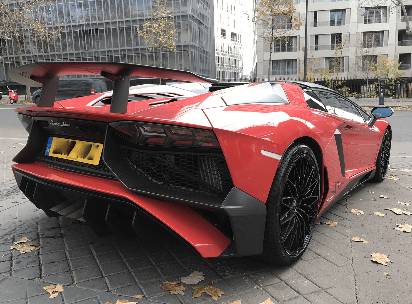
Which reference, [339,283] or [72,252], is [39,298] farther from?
[339,283]

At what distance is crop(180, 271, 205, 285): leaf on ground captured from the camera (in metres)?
2.33

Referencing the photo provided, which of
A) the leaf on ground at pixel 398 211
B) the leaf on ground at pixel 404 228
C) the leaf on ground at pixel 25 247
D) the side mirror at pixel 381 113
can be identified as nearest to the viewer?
the leaf on ground at pixel 25 247

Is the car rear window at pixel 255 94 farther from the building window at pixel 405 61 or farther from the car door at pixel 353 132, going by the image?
the building window at pixel 405 61

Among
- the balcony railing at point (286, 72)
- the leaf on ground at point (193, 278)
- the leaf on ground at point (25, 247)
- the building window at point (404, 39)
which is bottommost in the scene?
the leaf on ground at point (193, 278)

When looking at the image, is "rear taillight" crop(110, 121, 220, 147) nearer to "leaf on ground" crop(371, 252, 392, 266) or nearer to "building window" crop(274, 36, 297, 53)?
"leaf on ground" crop(371, 252, 392, 266)

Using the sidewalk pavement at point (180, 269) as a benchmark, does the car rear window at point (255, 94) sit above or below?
above

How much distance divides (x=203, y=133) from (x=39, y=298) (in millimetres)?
1400

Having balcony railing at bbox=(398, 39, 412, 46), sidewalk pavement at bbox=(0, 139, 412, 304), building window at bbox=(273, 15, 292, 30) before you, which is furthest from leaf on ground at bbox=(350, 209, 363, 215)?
balcony railing at bbox=(398, 39, 412, 46)

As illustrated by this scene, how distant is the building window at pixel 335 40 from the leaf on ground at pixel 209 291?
44.9 meters

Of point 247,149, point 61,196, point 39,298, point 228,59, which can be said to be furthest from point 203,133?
point 228,59

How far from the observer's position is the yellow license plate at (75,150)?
238cm

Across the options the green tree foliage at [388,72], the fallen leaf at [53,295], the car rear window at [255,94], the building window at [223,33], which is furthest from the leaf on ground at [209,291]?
the building window at [223,33]

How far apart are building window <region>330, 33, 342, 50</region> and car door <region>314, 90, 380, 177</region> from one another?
4222cm

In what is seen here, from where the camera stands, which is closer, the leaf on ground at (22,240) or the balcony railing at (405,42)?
the leaf on ground at (22,240)
